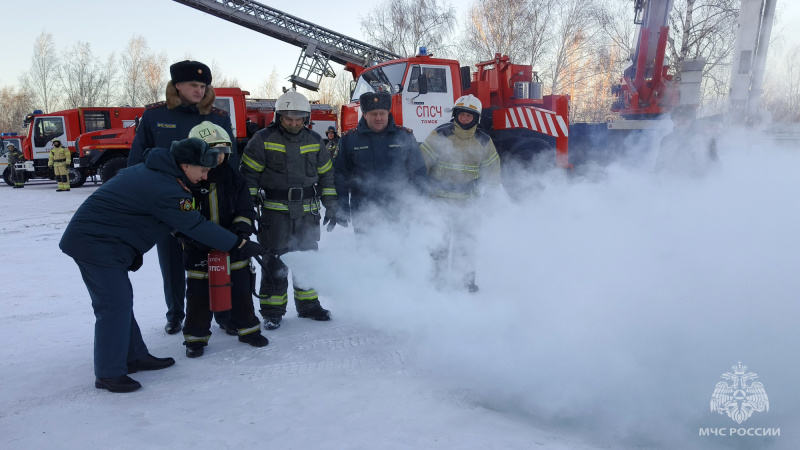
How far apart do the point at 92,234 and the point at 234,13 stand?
68.7ft

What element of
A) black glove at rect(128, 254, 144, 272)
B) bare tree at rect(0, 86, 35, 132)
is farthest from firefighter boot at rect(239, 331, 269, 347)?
bare tree at rect(0, 86, 35, 132)

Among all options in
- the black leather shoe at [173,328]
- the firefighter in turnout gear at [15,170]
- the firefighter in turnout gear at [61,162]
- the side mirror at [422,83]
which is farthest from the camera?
the firefighter in turnout gear at [15,170]

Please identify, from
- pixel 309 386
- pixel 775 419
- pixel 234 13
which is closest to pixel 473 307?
pixel 309 386

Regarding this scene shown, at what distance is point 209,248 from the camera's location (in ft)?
12.1

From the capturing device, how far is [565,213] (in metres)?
4.43

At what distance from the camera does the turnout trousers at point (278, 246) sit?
425cm

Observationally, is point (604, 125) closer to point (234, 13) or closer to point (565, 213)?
point (565, 213)

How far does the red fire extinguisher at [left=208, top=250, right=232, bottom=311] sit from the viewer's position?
3.65 metres

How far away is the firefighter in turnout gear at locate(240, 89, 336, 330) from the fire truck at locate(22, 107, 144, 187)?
55.5 feet

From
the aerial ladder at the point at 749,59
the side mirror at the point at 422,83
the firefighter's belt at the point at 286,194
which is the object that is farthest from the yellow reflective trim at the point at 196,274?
the aerial ladder at the point at 749,59

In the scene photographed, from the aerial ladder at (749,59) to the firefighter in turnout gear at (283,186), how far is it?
6384mm

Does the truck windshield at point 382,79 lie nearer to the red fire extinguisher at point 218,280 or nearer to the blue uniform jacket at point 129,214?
the red fire extinguisher at point 218,280

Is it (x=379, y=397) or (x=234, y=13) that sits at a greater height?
(x=234, y=13)

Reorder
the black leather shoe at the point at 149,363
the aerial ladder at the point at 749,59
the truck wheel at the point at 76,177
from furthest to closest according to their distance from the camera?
the truck wheel at the point at 76,177, the aerial ladder at the point at 749,59, the black leather shoe at the point at 149,363
